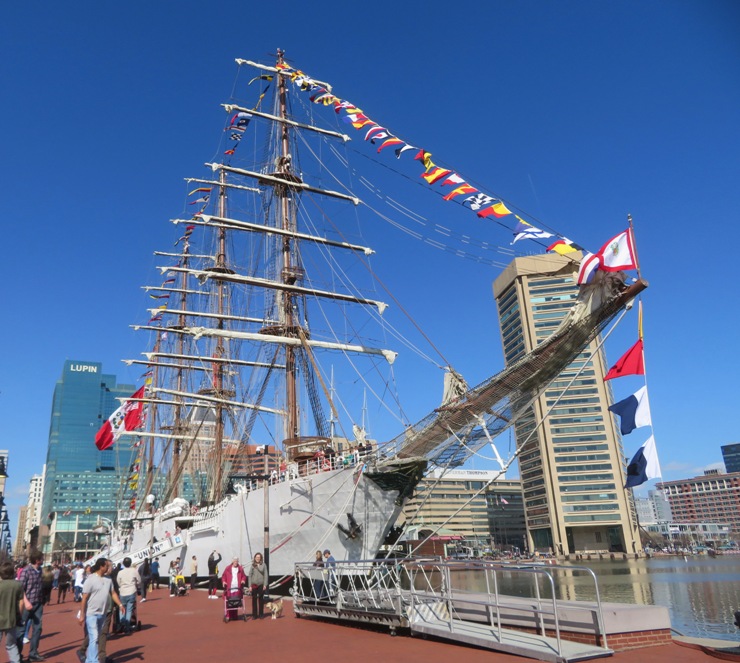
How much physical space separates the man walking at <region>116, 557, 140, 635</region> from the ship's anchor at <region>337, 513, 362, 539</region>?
1085 centimetres

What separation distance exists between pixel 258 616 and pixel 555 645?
7590 millimetres

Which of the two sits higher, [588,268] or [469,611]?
[588,268]

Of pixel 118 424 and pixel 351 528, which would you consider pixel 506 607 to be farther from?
pixel 118 424

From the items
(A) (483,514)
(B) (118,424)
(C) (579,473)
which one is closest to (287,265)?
(B) (118,424)

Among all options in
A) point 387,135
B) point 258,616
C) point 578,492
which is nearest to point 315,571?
point 258,616

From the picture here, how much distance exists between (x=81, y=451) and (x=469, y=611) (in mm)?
193182

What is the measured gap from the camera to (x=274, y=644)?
997 centimetres

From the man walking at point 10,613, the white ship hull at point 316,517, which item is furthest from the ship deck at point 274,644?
the white ship hull at point 316,517

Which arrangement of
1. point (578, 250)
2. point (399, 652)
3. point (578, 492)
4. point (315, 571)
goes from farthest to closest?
point (578, 492), point (578, 250), point (315, 571), point (399, 652)

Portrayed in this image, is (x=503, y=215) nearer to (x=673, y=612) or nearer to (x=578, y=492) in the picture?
(x=673, y=612)

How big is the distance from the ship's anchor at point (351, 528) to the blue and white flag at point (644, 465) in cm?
1117

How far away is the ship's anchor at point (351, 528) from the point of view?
2181 centimetres

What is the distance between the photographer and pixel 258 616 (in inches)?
529

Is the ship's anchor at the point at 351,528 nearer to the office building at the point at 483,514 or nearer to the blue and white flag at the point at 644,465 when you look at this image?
the blue and white flag at the point at 644,465
